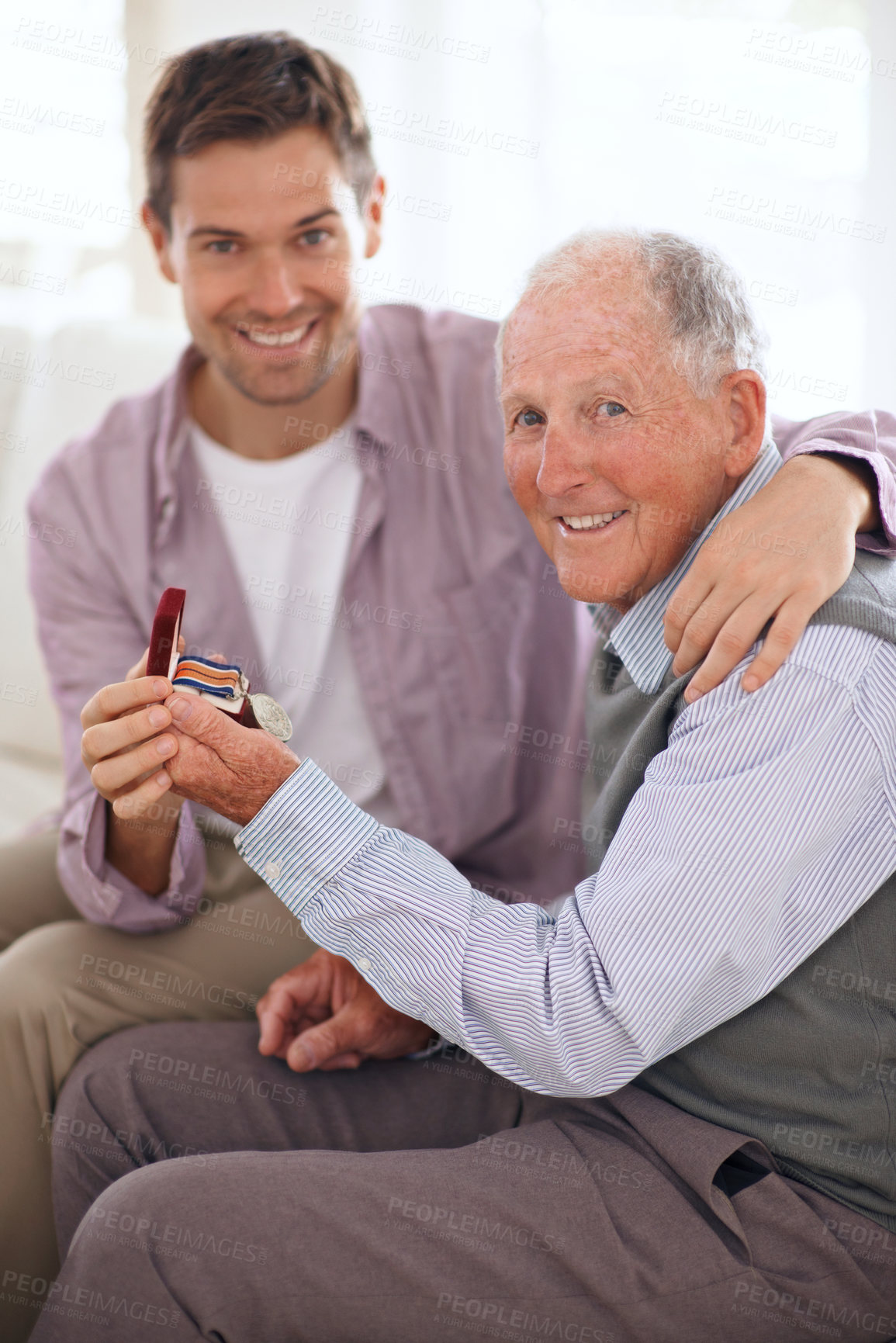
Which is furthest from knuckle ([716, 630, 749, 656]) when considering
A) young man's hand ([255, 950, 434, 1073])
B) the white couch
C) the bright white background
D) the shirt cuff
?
the white couch

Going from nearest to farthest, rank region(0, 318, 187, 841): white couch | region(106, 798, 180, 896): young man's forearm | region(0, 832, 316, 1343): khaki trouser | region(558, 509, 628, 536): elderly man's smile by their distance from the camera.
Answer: region(558, 509, 628, 536): elderly man's smile → region(0, 832, 316, 1343): khaki trouser → region(106, 798, 180, 896): young man's forearm → region(0, 318, 187, 841): white couch

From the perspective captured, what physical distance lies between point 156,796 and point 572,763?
30.0 inches

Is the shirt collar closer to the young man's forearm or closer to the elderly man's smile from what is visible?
the elderly man's smile

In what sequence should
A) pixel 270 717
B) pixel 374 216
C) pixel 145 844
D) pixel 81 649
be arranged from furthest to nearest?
pixel 374 216 → pixel 81 649 → pixel 145 844 → pixel 270 717

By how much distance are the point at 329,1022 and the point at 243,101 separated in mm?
1208

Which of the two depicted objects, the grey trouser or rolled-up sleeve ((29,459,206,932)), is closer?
the grey trouser

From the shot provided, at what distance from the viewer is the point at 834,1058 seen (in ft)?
3.22

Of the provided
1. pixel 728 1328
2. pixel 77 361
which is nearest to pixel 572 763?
pixel 728 1328

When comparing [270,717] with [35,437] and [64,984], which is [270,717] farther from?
[35,437]

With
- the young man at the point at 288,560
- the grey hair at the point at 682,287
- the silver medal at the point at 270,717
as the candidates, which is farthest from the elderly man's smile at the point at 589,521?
the young man at the point at 288,560

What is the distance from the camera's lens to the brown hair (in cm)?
152

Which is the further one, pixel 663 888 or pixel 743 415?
pixel 743 415

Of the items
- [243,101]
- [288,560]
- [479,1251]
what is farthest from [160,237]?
[479,1251]

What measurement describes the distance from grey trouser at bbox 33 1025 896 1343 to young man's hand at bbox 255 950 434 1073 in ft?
0.87
